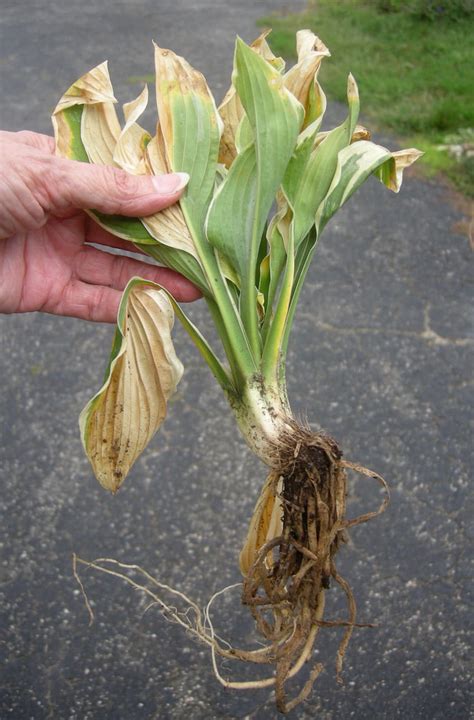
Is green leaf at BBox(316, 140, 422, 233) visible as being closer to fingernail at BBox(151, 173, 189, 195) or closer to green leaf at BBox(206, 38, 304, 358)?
green leaf at BBox(206, 38, 304, 358)

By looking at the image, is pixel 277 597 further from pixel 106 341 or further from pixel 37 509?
pixel 106 341

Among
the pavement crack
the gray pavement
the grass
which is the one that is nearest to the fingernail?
the gray pavement

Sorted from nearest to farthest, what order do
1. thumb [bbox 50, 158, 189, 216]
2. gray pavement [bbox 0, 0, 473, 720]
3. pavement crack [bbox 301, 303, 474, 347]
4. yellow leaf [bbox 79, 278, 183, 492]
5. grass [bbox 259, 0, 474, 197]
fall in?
yellow leaf [bbox 79, 278, 183, 492], thumb [bbox 50, 158, 189, 216], gray pavement [bbox 0, 0, 473, 720], pavement crack [bbox 301, 303, 474, 347], grass [bbox 259, 0, 474, 197]

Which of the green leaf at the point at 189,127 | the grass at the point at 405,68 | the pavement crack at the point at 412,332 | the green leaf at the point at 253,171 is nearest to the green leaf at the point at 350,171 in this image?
the green leaf at the point at 253,171

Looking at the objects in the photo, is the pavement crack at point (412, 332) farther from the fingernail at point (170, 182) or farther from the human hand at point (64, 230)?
the fingernail at point (170, 182)

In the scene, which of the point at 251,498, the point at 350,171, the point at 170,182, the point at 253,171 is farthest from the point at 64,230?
the point at 251,498

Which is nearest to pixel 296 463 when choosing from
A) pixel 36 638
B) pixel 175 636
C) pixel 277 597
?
pixel 277 597
